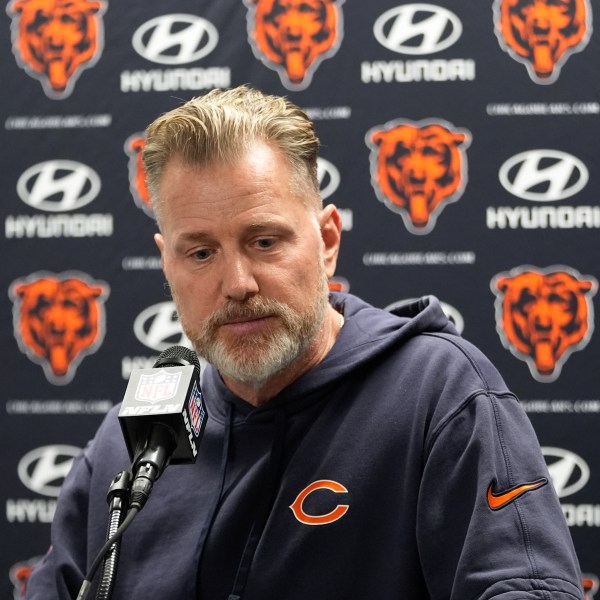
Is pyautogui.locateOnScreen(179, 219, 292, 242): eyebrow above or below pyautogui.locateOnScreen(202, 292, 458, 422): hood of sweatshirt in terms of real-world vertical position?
above

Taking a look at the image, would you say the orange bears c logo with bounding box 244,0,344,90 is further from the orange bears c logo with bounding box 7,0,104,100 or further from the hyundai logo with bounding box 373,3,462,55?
the orange bears c logo with bounding box 7,0,104,100

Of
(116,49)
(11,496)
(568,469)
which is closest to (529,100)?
(568,469)

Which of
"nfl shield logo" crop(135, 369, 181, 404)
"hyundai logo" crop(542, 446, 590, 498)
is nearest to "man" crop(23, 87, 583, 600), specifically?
"nfl shield logo" crop(135, 369, 181, 404)

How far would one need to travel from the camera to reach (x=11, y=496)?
2289 millimetres

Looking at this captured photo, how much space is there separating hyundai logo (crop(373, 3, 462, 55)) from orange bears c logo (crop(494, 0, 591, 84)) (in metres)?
0.17

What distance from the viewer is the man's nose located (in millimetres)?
1068

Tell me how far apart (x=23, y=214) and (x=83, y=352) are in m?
0.42

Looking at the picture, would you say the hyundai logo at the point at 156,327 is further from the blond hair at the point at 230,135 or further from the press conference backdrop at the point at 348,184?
the blond hair at the point at 230,135

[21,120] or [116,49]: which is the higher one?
[116,49]

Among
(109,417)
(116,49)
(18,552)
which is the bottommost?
(18,552)

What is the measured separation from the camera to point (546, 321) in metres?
2.20

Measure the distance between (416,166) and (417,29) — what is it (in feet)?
1.19

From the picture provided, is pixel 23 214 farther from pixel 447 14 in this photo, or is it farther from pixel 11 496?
pixel 447 14

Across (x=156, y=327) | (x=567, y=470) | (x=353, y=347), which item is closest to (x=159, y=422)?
(x=353, y=347)
